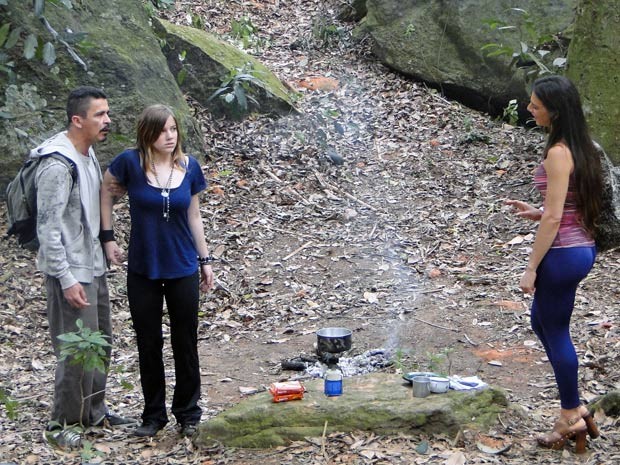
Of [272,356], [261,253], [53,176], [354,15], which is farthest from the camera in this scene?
[354,15]

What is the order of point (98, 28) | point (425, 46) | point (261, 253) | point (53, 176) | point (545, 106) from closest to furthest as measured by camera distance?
point (545, 106)
point (53, 176)
point (261, 253)
point (98, 28)
point (425, 46)

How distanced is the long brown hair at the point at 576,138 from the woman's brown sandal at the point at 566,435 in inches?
41.1

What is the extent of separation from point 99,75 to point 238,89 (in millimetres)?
1786

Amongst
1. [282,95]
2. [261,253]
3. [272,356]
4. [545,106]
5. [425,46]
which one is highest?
A: [425,46]

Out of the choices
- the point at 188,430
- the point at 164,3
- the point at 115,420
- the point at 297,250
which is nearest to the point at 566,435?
the point at 188,430

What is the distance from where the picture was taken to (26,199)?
4758 mm

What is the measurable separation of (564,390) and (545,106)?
4.83 feet

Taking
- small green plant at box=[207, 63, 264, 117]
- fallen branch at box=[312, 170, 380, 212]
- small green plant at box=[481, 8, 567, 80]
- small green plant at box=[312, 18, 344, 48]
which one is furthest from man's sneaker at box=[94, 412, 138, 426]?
small green plant at box=[312, 18, 344, 48]

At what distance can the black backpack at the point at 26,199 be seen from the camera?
15.5ft

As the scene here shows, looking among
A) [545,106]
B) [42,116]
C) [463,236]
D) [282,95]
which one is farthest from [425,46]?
[545,106]

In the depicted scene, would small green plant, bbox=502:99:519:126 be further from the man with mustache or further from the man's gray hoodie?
the man's gray hoodie

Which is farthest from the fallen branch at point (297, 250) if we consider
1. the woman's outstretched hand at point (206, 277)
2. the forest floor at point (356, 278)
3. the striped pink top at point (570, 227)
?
the striped pink top at point (570, 227)

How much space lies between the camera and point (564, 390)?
445cm

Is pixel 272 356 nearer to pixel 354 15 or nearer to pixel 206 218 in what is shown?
pixel 206 218
